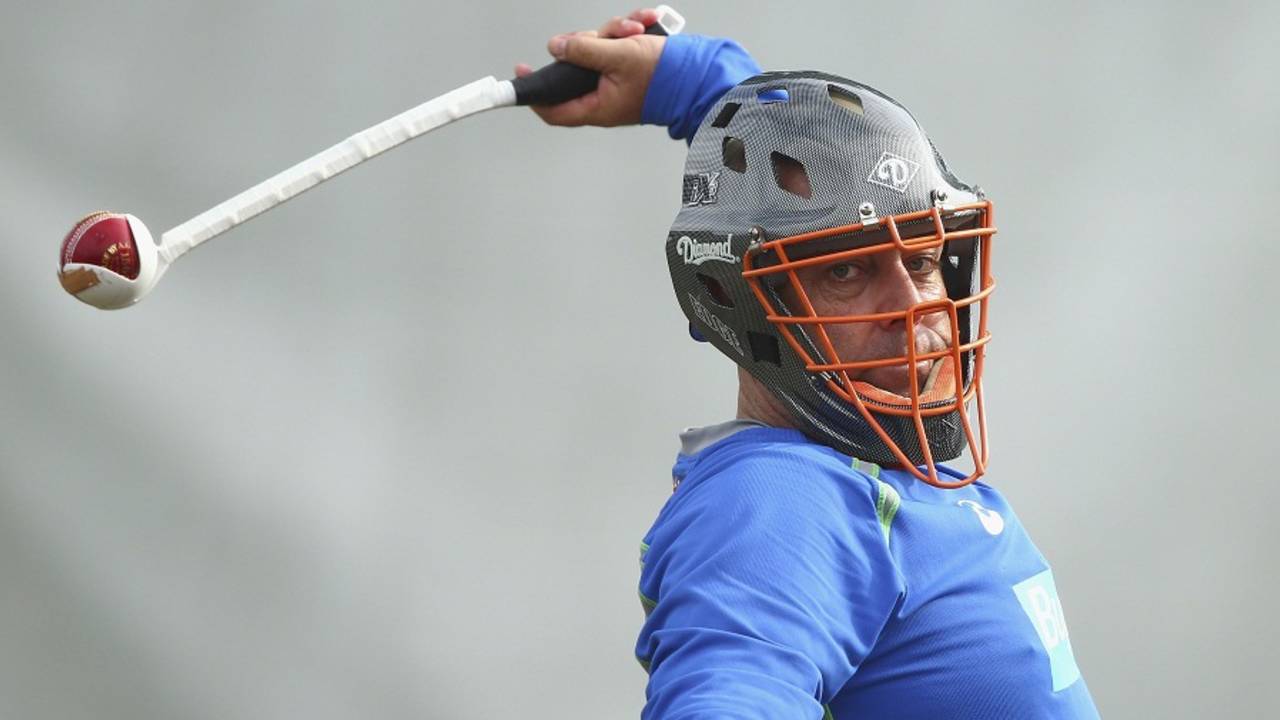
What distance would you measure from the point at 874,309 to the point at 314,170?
0.52 metres

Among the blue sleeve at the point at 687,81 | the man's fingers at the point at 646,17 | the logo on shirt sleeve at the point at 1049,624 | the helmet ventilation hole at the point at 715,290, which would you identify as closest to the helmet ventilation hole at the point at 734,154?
the helmet ventilation hole at the point at 715,290

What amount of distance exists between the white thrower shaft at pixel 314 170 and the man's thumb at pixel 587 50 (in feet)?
0.57

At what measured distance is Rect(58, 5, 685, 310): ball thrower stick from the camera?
4.13 feet

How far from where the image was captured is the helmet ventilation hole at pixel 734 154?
1395 mm

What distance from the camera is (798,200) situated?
132 cm

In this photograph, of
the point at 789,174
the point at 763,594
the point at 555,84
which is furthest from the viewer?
the point at 555,84

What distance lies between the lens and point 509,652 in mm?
2111

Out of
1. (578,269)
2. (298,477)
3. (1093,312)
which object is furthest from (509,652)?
(1093,312)

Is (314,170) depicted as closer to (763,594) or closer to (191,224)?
(191,224)

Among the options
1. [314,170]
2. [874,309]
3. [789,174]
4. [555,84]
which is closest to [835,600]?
[874,309]

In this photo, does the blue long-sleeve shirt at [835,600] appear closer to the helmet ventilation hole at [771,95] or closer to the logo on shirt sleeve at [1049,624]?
the logo on shirt sleeve at [1049,624]

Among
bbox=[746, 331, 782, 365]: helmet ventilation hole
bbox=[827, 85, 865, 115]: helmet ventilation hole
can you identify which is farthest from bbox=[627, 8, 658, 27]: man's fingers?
bbox=[746, 331, 782, 365]: helmet ventilation hole

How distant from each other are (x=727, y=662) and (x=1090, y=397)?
158cm

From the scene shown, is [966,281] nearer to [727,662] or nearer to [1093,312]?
[727,662]
